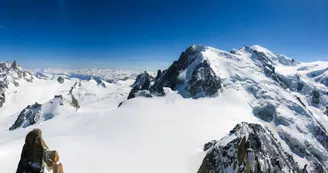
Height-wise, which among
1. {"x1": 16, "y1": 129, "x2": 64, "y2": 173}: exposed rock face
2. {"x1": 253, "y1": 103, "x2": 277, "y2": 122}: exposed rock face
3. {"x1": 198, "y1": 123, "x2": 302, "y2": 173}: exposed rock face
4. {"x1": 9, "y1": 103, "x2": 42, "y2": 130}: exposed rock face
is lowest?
{"x1": 9, "y1": 103, "x2": 42, "y2": 130}: exposed rock face

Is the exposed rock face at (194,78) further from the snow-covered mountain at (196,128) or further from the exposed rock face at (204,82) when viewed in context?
the snow-covered mountain at (196,128)

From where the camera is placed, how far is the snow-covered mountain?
28.6m

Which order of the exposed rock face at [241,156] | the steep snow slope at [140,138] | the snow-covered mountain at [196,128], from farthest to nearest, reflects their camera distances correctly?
the steep snow slope at [140,138] < the snow-covered mountain at [196,128] < the exposed rock face at [241,156]

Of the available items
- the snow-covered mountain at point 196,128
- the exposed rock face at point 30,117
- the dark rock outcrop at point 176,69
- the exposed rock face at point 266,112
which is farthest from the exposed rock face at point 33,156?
the exposed rock face at point 30,117

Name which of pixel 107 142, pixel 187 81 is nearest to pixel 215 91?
pixel 187 81

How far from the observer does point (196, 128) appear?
161 feet

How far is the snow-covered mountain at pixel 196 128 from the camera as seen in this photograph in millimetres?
28625

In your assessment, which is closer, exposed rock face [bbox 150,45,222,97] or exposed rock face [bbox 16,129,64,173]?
exposed rock face [bbox 16,129,64,173]

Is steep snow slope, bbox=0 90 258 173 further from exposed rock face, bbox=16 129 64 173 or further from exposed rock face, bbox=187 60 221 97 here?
exposed rock face, bbox=187 60 221 97

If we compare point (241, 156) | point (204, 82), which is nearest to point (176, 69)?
point (204, 82)

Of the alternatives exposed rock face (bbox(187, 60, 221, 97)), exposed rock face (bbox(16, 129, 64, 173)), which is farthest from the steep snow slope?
exposed rock face (bbox(187, 60, 221, 97))

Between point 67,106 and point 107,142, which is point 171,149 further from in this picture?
Answer: point 67,106

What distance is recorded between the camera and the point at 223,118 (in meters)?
61.5

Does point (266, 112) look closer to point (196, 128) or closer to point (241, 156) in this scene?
point (196, 128)
